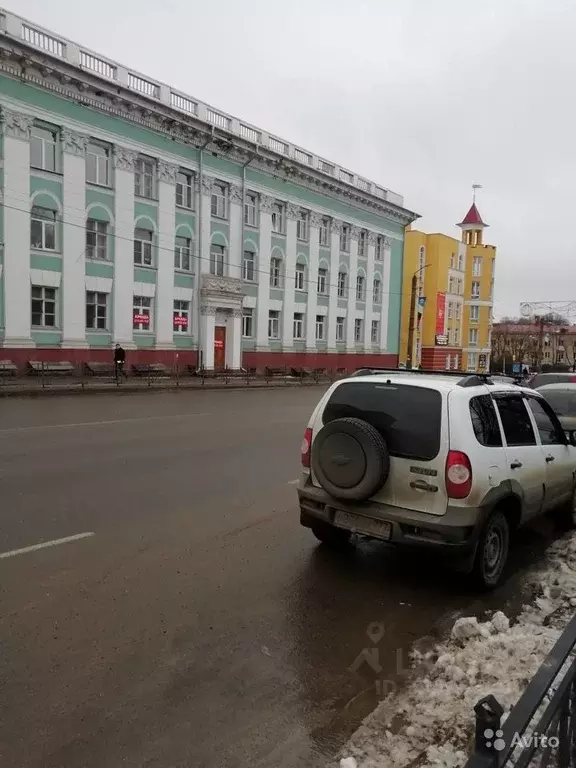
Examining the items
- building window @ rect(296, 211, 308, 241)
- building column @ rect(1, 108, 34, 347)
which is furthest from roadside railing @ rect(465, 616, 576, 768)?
building window @ rect(296, 211, 308, 241)

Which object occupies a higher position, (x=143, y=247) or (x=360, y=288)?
(x=143, y=247)

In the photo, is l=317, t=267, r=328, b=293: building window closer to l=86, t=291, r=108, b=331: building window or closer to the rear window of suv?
Result: l=86, t=291, r=108, b=331: building window

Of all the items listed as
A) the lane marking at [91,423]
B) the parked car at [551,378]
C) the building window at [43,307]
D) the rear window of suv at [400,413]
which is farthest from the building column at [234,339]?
the rear window of suv at [400,413]

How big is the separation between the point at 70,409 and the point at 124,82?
18.6 meters

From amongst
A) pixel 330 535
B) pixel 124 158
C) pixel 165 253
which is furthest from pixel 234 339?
pixel 330 535

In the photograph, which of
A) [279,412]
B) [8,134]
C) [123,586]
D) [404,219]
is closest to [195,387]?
[279,412]

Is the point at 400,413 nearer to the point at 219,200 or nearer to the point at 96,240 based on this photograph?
the point at 96,240

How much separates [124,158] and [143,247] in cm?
421

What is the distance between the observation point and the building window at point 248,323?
36312 mm

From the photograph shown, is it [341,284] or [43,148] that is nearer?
[43,148]

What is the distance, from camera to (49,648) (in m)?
3.64

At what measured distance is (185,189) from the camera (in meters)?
31.7

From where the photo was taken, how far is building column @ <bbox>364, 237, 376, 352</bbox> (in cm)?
4553

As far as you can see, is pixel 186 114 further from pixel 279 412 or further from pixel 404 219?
pixel 404 219
